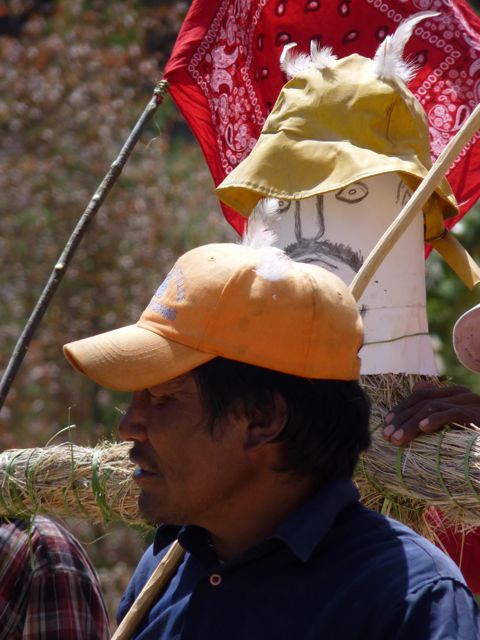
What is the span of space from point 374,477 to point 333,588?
2.03 feet

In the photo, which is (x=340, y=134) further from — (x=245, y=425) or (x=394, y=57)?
(x=245, y=425)

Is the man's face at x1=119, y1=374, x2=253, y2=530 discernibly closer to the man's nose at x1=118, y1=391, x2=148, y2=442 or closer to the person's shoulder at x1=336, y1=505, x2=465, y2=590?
the man's nose at x1=118, y1=391, x2=148, y2=442

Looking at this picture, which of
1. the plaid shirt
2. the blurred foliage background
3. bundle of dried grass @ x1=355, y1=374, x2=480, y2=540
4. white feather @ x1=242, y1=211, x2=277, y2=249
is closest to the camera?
white feather @ x1=242, y1=211, x2=277, y2=249

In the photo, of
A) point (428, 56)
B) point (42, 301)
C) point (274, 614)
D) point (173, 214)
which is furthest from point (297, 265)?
point (173, 214)

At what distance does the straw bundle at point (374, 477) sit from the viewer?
6.55ft

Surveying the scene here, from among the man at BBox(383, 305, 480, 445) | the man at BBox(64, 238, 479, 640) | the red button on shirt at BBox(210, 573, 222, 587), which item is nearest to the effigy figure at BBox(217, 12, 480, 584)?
the man at BBox(383, 305, 480, 445)

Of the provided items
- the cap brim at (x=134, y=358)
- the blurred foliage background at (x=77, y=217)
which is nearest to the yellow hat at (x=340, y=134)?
the cap brim at (x=134, y=358)

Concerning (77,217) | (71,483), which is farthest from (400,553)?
(77,217)

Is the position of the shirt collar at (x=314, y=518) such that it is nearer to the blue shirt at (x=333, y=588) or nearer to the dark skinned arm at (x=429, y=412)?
the blue shirt at (x=333, y=588)

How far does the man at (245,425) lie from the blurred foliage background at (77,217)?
4.04 m

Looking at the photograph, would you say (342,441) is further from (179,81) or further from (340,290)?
(179,81)

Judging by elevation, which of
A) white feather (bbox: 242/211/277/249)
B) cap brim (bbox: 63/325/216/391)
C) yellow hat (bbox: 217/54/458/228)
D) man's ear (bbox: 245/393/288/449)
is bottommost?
man's ear (bbox: 245/393/288/449)

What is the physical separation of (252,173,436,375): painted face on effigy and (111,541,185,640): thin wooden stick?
0.66 m

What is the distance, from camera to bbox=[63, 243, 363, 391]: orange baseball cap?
62.7 inches
